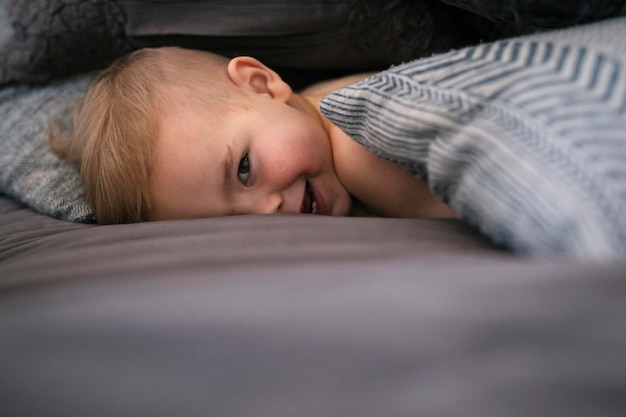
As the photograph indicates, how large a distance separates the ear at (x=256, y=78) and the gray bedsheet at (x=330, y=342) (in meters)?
0.60

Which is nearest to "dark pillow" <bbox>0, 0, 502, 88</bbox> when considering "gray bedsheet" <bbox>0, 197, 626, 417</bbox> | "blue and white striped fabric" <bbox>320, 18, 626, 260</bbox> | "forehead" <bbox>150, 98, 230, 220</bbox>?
"forehead" <bbox>150, 98, 230, 220</bbox>

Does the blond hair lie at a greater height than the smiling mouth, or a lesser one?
greater

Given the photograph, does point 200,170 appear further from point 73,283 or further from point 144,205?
point 73,283

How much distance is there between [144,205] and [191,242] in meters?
0.35

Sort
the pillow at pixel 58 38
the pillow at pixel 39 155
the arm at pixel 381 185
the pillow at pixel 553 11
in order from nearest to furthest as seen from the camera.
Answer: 1. the pillow at pixel 553 11
2. the arm at pixel 381 185
3. the pillow at pixel 39 155
4. the pillow at pixel 58 38

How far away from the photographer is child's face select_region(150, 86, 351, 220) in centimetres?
77

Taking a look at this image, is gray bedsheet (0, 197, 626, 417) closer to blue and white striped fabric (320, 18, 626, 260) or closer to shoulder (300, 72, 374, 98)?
blue and white striped fabric (320, 18, 626, 260)

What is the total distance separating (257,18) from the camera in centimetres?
97

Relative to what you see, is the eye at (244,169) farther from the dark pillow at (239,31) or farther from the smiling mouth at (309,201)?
the dark pillow at (239,31)

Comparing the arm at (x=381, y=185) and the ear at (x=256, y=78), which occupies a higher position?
the ear at (x=256, y=78)

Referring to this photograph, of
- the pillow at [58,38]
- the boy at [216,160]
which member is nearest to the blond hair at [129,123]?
the boy at [216,160]

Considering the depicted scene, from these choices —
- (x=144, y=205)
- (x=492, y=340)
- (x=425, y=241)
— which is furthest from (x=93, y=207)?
(x=492, y=340)

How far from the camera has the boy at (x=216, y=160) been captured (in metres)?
0.77

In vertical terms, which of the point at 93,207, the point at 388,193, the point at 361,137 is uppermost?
the point at 361,137
